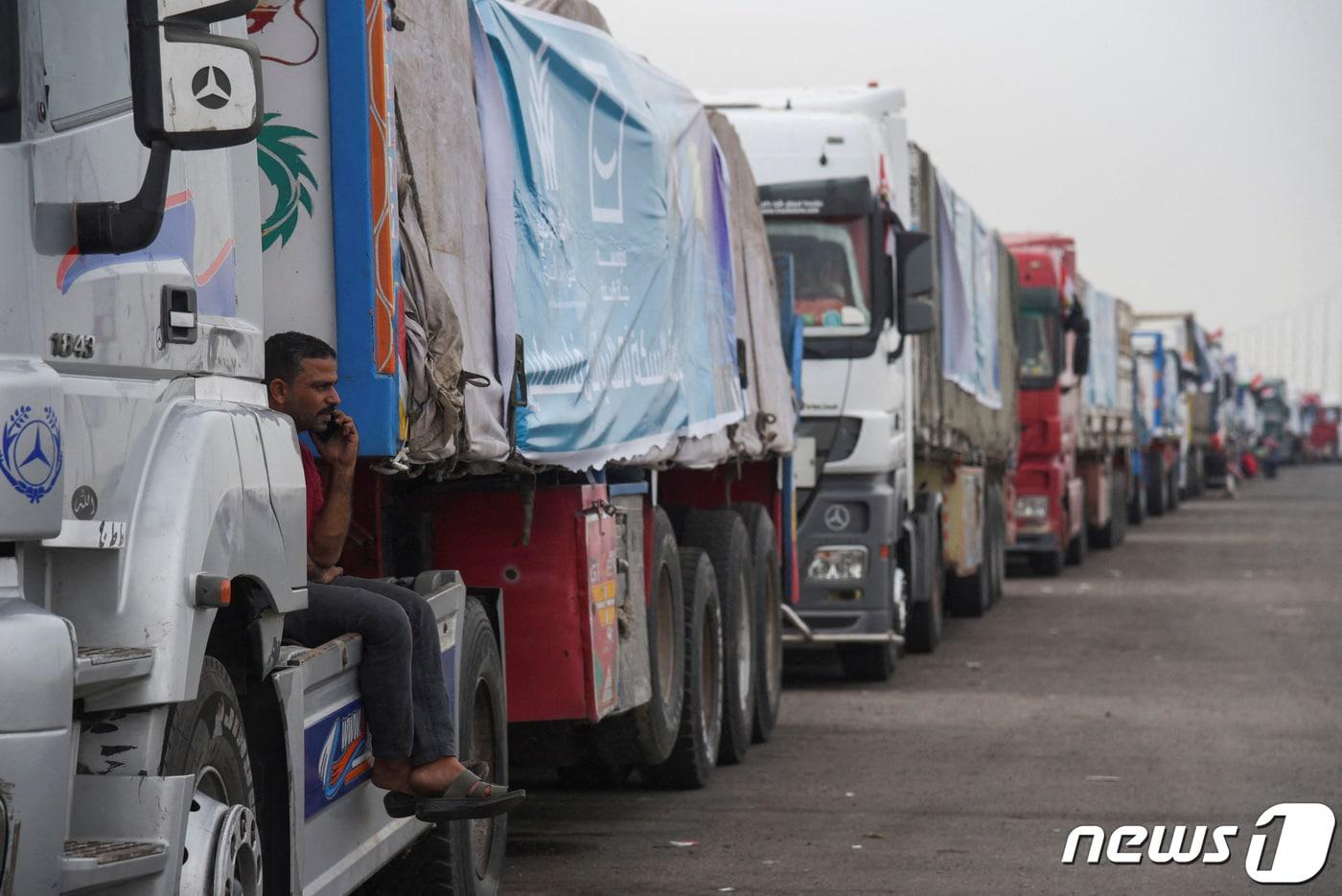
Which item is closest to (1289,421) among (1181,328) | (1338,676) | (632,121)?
(1181,328)

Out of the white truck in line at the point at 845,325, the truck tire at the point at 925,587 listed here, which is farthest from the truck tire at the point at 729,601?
the truck tire at the point at 925,587

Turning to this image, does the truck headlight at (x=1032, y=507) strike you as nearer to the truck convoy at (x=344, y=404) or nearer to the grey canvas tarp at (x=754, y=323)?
the grey canvas tarp at (x=754, y=323)

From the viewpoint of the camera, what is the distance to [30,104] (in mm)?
4148

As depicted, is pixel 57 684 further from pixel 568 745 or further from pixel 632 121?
pixel 632 121

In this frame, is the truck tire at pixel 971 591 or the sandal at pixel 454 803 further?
the truck tire at pixel 971 591

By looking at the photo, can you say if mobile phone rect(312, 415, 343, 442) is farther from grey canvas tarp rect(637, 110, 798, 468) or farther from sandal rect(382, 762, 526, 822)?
grey canvas tarp rect(637, 110, 798, 468)

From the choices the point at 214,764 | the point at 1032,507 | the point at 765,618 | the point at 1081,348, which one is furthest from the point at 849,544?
the point at 1081,348

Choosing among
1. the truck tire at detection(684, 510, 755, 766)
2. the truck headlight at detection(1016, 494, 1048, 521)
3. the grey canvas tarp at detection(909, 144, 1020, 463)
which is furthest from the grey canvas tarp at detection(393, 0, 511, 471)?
the truck headlight at detection(1016, 494, 1048, 521)

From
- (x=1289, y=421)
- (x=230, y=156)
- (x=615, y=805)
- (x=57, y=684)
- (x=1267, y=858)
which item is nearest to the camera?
(x=57, y=684)

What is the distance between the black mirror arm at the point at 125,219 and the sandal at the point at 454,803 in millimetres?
2230

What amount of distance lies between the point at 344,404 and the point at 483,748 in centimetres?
A: 177

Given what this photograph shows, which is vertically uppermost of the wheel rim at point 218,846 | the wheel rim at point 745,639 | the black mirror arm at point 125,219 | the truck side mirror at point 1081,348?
the truck side mirror at point 1081,348

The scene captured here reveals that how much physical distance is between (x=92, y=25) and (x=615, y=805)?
6.20 m

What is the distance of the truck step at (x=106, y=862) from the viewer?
12.9ft
